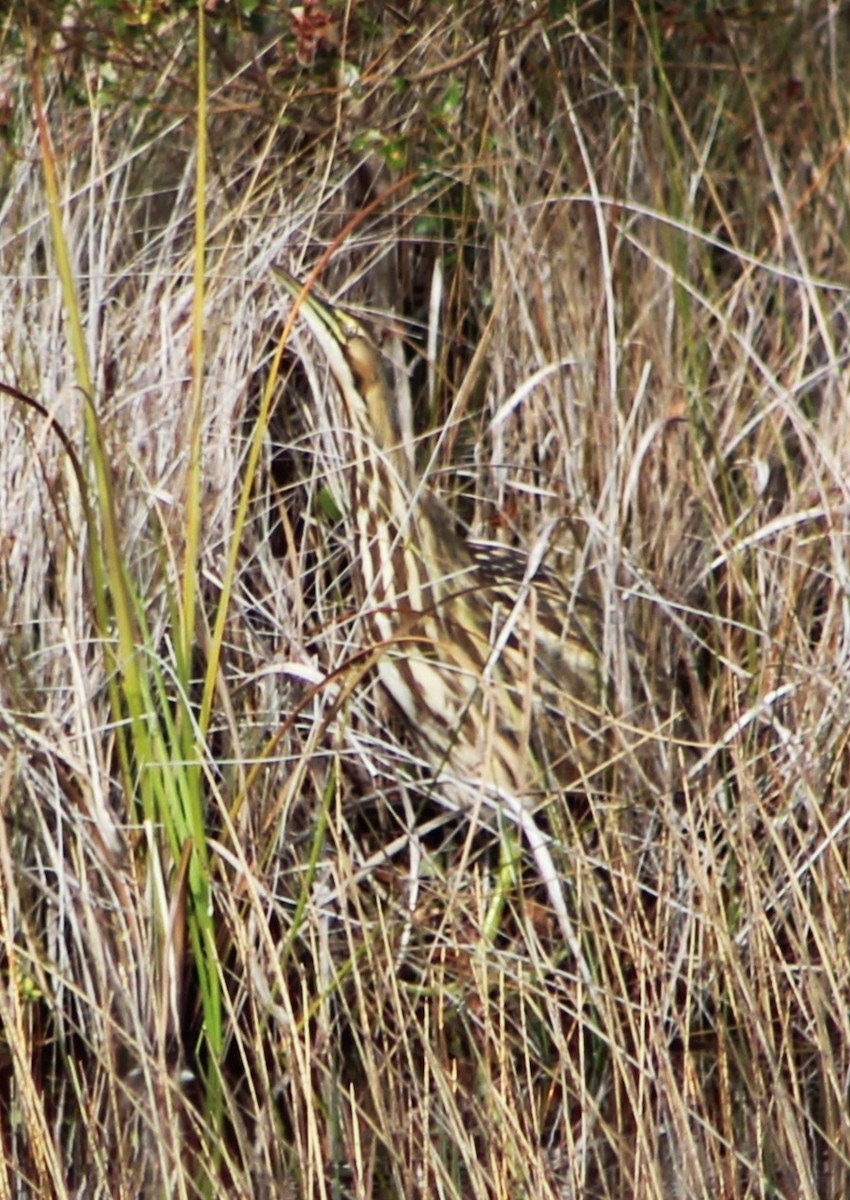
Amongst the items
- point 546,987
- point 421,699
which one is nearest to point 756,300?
point 421,699

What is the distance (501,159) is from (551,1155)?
1.29 metres

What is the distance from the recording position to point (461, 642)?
2170 millimetres

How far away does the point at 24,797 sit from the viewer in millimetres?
2070

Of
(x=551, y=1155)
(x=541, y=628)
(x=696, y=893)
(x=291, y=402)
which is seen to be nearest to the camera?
(x=551, y=1155)

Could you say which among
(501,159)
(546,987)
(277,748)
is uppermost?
(501,159)

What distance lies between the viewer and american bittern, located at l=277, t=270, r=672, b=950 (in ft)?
7.00

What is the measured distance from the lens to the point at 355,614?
81.7 inches

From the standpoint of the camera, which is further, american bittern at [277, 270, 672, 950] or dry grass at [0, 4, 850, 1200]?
american bittern at [277, 270, 672, 950]

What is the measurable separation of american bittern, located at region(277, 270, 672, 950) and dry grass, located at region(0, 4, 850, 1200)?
0.05m

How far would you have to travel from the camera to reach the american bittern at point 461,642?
7.00 feet

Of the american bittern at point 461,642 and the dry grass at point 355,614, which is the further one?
the american bittern at point 461,642

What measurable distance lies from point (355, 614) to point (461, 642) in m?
0.15

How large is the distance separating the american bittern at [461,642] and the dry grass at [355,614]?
52mm

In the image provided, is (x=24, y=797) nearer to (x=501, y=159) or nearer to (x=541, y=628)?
(x=541, y=628)
